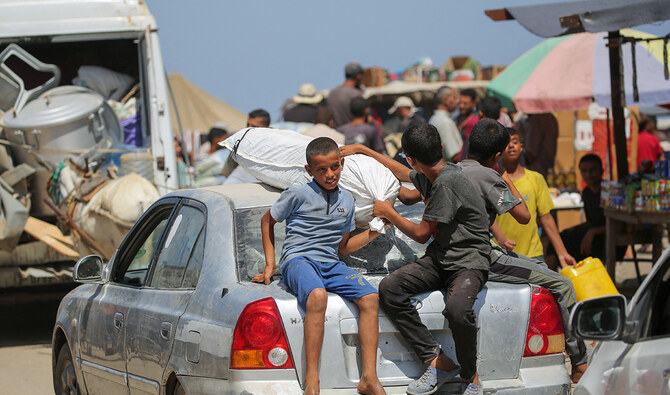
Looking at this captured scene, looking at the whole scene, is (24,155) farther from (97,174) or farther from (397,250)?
(397,250)

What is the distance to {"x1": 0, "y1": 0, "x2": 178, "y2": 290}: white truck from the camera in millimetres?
9469

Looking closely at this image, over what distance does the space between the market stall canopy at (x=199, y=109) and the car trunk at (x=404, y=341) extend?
26768 mm

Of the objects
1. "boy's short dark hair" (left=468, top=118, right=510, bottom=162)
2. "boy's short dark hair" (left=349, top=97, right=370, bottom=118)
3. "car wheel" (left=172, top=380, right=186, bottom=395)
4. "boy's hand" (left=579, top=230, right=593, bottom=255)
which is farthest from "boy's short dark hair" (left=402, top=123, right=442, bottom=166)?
"boy's short dark hair" (left=349, top=97, right=370, bottom=118)

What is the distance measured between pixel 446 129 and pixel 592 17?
10.7 feet

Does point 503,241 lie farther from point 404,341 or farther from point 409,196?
point 404,341

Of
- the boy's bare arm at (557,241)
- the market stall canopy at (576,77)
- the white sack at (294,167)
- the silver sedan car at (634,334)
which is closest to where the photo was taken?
the silver sedan car at (634,334)

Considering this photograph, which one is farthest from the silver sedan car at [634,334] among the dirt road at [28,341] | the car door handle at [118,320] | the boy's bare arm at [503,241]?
the dirt road at [28,341]

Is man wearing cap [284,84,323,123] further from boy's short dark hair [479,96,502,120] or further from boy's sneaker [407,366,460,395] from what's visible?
boy's sneaker [407,366,460,395]

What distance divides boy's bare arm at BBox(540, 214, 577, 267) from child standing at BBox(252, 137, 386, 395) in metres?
2.30

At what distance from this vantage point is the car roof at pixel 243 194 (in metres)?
4.86

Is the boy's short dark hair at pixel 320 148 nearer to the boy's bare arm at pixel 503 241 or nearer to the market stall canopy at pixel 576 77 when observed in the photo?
the boy's bare arm at pixel 503 241

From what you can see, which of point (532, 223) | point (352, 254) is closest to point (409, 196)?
point (352, 254)

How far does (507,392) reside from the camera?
13.9 feet

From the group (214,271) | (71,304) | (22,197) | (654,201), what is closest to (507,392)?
(214,271)
